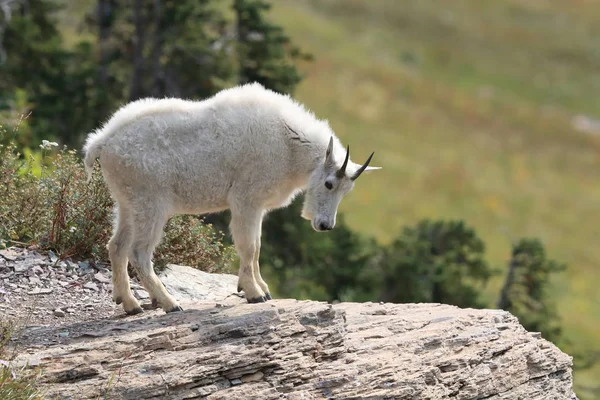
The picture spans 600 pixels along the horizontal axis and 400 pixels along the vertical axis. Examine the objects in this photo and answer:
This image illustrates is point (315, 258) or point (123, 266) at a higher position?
point (123, 266)

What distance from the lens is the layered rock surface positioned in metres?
8.37

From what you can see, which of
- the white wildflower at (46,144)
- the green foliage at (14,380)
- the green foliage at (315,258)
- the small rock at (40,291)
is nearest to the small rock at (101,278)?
the small rock at (40,291)

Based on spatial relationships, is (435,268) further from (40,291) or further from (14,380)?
(14,380)

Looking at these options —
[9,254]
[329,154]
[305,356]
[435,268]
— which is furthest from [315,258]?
[305,356]

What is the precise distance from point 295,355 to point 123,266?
7.21 feet

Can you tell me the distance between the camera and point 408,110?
2330 inches

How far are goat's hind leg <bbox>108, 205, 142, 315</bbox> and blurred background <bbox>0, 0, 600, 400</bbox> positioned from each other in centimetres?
495

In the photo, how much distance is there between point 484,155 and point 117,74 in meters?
33.1

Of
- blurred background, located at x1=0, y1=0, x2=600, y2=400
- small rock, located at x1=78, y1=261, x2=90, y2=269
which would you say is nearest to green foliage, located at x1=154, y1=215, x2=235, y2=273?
small rock, located at x1=78, y1=261, x2=90, y2=269

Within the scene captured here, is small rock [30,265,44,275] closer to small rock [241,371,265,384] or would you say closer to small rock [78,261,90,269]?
small rock [78,261,90,269]

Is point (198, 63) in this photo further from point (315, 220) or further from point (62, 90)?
point (315, 220)

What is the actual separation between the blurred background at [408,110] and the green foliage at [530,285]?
5 centimetres

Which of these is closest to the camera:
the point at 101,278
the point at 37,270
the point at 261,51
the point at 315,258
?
the point at 37,270

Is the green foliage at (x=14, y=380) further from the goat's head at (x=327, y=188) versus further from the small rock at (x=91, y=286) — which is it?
the goat's head at (x=327, y=188)
